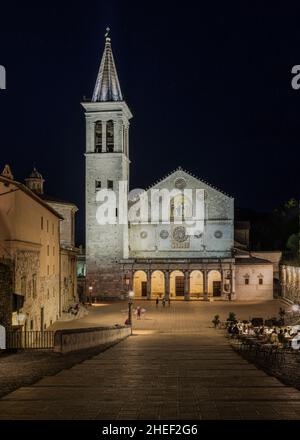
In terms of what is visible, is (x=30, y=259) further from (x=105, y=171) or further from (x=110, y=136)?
(x=110, y=136)

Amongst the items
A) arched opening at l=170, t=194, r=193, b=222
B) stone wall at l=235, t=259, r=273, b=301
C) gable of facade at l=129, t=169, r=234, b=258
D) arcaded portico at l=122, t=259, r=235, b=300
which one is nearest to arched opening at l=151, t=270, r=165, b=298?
arcaded portico at l=122, t=259, r=235, b=300

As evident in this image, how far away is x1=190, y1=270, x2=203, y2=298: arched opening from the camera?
68.4 metres

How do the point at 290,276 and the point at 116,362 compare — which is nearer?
the point at 116,362

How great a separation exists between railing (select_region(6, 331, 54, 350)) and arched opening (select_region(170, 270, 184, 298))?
4221 cm

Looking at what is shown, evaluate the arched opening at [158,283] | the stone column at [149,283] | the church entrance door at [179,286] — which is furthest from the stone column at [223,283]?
the stone column at [149,283]

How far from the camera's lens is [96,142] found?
223 feet

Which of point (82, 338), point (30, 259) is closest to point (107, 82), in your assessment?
point (30, 259)

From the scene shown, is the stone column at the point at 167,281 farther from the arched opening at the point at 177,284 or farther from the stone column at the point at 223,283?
the stone column at the point at 223,283

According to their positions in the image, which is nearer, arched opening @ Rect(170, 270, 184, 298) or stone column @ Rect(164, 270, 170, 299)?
stone column @ Rect(164, 270, 170, 299)

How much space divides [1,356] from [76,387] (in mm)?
9945

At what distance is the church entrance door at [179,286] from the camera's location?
68.3 meters

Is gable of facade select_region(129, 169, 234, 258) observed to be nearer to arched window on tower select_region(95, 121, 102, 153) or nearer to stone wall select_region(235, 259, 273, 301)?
stone wall select_region(235, 259, 273, 301)
